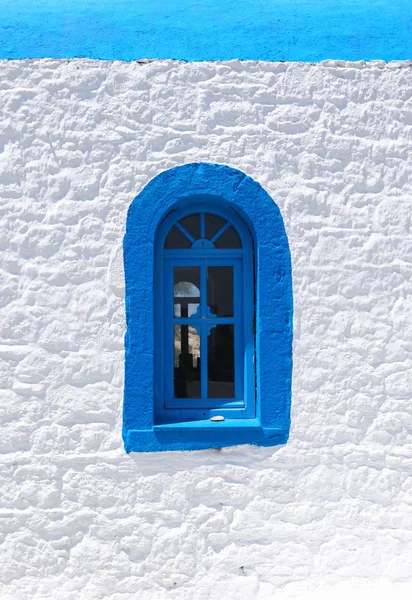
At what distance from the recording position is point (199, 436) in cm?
319

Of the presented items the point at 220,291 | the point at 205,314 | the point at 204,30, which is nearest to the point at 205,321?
the point at 205,314

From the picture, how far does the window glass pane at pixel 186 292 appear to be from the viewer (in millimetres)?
3432

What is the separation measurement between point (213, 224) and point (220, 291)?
434 mm

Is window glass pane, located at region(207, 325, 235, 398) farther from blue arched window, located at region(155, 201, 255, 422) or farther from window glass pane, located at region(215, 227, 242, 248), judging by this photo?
window glass pane, located at region(215, 227, 242, 248)

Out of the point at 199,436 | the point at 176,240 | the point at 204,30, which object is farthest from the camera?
the point at 176,240

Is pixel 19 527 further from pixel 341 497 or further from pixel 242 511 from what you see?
pixel 341 497

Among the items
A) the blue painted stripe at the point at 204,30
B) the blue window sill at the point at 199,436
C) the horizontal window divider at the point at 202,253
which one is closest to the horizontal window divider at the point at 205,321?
the horizontal window divider at the point at 202,253

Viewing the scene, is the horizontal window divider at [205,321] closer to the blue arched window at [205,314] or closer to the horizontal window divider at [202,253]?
the blue arched window at [205,314]

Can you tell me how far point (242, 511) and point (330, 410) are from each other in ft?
2.62

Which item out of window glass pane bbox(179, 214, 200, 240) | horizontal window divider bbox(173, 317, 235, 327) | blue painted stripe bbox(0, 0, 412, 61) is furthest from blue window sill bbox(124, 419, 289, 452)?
blue painted stripe bbox(0, 0, 412, 61)

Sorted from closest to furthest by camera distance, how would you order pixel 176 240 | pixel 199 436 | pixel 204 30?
pixel 199 436
pixel 204 30
pixel 176 240

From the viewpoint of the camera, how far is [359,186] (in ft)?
10.9

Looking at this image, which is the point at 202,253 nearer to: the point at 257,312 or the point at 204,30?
the point at 257,312

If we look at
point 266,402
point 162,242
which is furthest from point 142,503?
point 162,242
